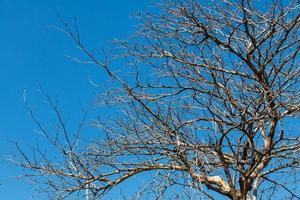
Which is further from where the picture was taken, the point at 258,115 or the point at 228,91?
the point at 228,91

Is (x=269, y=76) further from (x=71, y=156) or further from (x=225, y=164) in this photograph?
(x=71, y=156)

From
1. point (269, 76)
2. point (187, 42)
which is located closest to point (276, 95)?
point (269, 76)

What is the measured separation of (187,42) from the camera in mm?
6559

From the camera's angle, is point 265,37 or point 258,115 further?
point 265,37

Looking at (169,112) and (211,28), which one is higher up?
(211,28)

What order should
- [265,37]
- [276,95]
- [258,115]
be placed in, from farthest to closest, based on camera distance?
[265,37] → [258,115] → [276,95]

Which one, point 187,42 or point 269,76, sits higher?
point 187,42

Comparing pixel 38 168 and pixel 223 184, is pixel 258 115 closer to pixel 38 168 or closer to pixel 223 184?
pixel 223 184

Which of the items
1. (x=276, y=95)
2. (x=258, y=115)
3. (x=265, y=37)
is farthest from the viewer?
(x=265, y=37)

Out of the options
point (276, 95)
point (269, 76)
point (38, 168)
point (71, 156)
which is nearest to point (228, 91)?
point (269, 76)

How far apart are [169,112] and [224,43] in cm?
108

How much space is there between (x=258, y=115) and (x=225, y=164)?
29.3 inches

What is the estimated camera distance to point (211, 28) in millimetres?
6348

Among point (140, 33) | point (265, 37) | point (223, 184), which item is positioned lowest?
point (223, 184)
